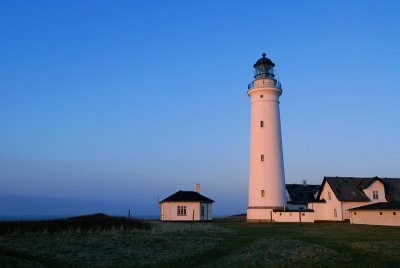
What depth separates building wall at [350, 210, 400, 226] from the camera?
3447 centimetres

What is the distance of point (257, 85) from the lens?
1665 inches

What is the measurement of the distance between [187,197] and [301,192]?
48.1 feet

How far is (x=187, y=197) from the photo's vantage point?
46062 mm

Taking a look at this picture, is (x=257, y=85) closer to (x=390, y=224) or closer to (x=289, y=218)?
(x=289, y=218)

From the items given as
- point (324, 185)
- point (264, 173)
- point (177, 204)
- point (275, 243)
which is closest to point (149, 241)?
point (275, 243)

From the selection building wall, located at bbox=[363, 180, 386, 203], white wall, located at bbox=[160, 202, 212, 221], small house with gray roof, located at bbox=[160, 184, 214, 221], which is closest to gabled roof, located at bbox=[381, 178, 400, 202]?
building wall, located at bbox=[363, 180, 386, 203]

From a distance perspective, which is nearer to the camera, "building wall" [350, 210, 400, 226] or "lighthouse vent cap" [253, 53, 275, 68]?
"building wall" [350, 210, 400, 226]

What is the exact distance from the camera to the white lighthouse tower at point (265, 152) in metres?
40.3

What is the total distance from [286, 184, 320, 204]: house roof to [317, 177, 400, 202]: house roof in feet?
15.6

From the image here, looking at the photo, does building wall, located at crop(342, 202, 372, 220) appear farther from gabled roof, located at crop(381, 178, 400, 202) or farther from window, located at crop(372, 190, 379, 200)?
gabled roof, located at crop(381, 178, 400, 202)

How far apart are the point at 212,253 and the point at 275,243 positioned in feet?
11.3

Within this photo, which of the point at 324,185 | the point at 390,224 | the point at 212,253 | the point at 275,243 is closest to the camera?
the point at 212,253

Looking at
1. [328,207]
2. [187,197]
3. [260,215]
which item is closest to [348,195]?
[328,207]

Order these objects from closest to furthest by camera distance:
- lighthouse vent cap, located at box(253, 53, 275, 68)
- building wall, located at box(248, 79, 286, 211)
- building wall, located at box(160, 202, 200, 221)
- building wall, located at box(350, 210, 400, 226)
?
building wall, located at box(350, 210, 400, 226)
building wall, located at box(248, 79, 286, 211)
lighthouse vent cap, located at box(253, 53, 275, 68)
building wall, located at box(160, 202, 200, 221)
